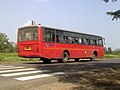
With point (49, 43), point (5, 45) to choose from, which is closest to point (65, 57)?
point (49, 43)

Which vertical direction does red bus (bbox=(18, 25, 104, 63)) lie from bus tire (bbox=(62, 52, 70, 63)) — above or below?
above

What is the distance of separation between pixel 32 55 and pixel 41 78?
1015 cm

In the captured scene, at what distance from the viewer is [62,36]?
84.8 feet

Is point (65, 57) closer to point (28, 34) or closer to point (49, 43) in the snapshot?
point (49, 43)

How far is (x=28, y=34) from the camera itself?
2355 centimetres

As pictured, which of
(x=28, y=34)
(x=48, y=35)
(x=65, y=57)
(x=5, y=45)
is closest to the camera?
(x=28, y=34)

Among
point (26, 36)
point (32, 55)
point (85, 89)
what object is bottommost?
point (85, 89)

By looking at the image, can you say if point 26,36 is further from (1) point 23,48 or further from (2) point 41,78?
(2) point 41,78

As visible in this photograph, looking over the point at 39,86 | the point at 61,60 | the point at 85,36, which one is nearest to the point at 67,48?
the point at 61,60

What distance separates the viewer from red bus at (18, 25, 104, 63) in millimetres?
22953

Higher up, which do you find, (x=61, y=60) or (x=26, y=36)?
(x=26, y=36)

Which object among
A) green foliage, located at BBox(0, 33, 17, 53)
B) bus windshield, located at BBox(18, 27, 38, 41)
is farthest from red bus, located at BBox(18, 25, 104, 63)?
green foliage, located at BBox(0, 33, 17, 53)

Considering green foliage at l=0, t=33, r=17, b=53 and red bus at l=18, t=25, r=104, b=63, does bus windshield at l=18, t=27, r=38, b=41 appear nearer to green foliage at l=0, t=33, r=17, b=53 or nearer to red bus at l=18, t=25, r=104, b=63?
red bus at l=18, t=25, r=104, b=63

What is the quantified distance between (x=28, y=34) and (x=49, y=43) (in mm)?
1779
